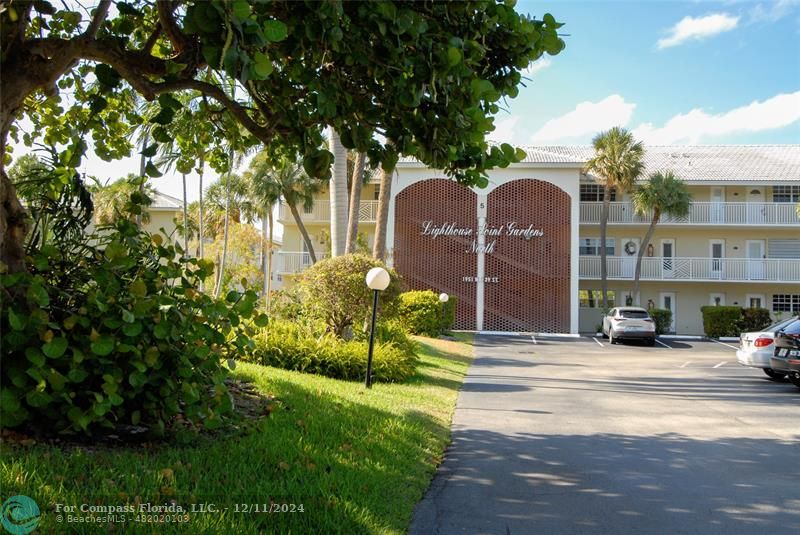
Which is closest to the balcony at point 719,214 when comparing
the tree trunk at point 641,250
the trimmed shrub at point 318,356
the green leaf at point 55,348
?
the tree trunk at point 641,250

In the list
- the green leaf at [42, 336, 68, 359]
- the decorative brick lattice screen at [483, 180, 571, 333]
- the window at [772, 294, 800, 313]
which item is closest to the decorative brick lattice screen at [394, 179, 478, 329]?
the decorative brick lattice screen at [483, 180, 571, 333]

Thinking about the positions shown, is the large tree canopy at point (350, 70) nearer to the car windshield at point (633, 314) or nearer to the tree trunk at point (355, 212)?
the tree trunk at point (355, 212)

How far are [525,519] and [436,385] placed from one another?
773 cm

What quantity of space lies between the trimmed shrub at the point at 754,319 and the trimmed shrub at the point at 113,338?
103 feet

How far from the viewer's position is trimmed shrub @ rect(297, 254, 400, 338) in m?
13.7

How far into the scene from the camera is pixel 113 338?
4.68 m

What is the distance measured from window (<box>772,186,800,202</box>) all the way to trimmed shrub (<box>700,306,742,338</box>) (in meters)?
7.49

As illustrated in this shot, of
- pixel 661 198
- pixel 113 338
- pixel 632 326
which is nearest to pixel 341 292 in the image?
pixel 113 338

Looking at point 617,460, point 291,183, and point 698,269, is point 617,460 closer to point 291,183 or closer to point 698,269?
point 291,183

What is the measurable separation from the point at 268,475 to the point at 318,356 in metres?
7.21

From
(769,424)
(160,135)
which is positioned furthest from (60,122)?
(769,424)

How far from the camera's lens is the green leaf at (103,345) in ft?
14.9

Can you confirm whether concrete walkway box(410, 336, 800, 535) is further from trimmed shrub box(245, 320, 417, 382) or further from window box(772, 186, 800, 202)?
window box(772, 186, 800, 202)

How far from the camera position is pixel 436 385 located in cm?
1278
